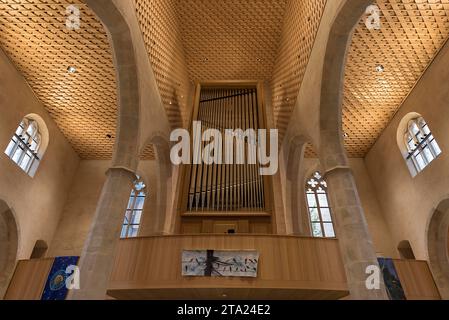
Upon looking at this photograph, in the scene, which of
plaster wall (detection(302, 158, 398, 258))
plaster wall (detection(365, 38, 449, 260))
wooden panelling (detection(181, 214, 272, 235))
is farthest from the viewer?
plaster wall (detection(302, 158, 398, 258))

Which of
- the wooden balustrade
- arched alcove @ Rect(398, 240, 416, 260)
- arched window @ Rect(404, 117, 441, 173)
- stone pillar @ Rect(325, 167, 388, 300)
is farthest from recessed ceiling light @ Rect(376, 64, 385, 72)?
arched alcove @ Rect(398, 240, 416, 260)

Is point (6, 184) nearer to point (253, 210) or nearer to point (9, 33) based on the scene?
point (9, 33)

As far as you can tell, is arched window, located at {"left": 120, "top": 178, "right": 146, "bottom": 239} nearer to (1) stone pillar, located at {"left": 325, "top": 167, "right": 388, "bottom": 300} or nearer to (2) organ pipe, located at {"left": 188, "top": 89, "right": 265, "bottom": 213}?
(2) organ pipe, located at {"left": 188, "top": 89, "right": 265, "bottom": 213}

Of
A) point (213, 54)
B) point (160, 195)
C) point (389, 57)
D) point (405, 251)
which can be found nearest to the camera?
point (389, 57)

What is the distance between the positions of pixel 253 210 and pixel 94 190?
8004 millimetres

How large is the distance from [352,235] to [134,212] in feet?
30.4

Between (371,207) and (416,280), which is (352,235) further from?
(371,207)

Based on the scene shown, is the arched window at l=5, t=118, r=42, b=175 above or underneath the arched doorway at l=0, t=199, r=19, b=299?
above

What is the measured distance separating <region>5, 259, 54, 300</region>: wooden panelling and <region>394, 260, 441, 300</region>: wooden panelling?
9406mm

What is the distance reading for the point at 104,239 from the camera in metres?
6.27

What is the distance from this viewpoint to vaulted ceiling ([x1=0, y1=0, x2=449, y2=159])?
8.28 metres

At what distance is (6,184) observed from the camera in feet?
30.7

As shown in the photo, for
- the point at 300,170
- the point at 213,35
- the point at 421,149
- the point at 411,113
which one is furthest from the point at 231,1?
the point at 421,149

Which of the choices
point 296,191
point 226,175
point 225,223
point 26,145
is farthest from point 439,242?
point 26,145
